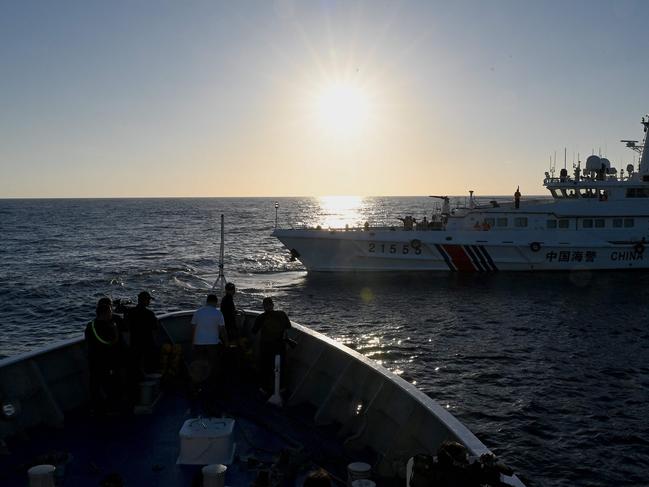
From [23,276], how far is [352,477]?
3888cm

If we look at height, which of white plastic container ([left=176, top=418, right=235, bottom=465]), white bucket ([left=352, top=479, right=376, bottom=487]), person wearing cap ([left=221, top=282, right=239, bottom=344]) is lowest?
white plastic container ([left=176, top=418, right=235, bottom=465])

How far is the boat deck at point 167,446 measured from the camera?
6.24m

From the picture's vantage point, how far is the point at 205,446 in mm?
6465

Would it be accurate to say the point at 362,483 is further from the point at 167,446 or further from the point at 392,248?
the point at 392,248

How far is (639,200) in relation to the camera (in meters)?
35.8

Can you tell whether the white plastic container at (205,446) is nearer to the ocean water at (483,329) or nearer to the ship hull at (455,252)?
the ocean water at (483,329)

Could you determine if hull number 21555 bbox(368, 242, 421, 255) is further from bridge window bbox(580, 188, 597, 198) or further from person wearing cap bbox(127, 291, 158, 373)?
person wearing cap bbox(127, 291, 158, 373)

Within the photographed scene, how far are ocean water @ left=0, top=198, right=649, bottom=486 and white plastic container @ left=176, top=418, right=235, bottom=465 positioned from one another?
7643mm

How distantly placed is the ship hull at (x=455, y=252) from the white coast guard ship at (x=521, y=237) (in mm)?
62

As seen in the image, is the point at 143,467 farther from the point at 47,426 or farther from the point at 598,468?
the point at 598,468

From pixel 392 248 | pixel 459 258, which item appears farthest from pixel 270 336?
pixel 459 258

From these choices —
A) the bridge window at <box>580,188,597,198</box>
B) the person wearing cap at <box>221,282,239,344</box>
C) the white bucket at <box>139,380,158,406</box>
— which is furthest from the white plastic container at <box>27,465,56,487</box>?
the bridge window at <box>580,188,597,198</box>

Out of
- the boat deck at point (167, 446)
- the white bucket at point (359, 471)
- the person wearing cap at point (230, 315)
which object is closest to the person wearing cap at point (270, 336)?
the boat deck at point (167, 446)

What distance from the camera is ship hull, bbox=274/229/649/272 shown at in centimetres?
3534
